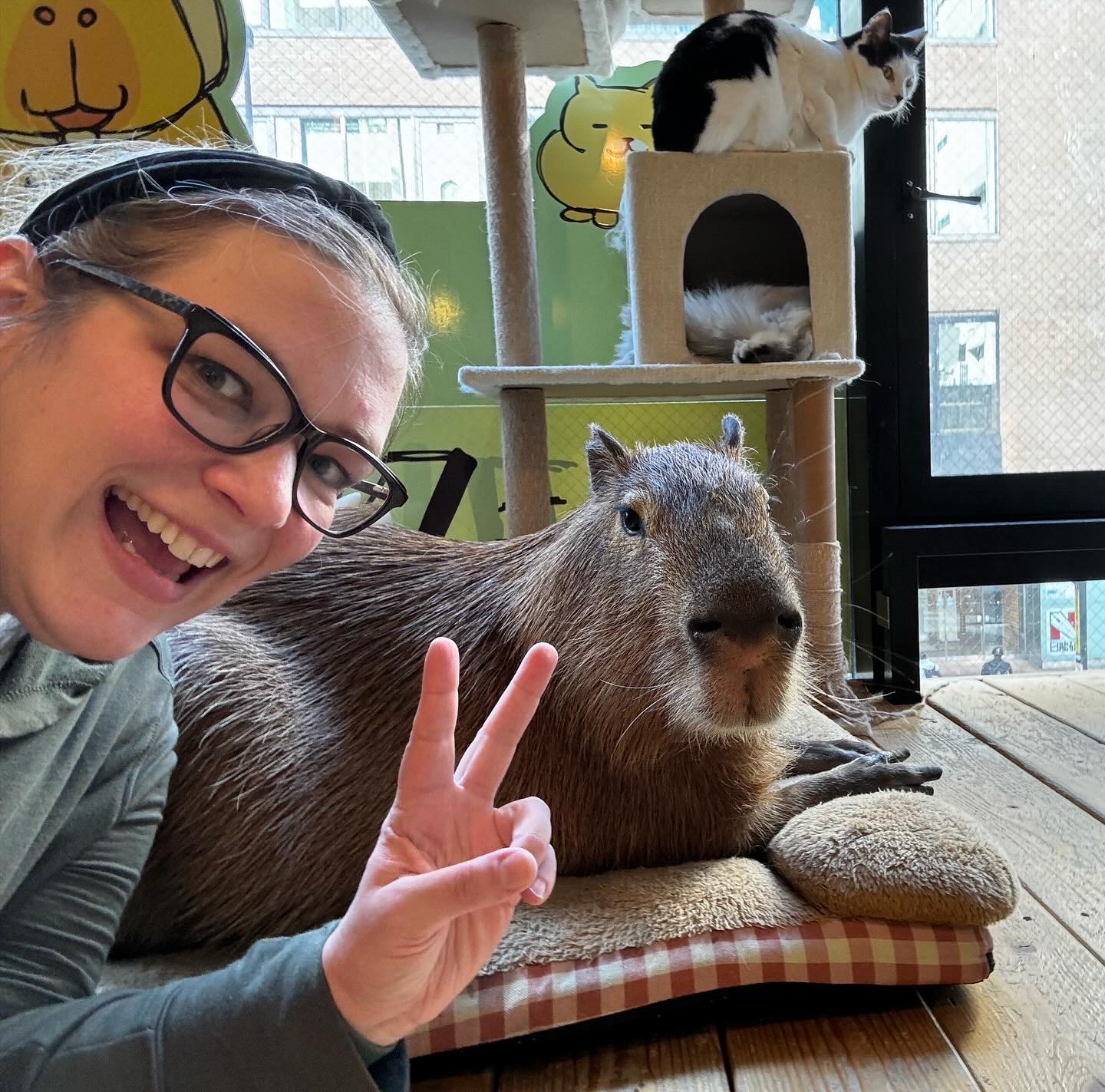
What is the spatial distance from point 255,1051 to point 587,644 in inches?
21.0

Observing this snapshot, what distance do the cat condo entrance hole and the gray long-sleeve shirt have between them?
1858 millimetres

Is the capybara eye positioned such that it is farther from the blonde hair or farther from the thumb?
the thumb

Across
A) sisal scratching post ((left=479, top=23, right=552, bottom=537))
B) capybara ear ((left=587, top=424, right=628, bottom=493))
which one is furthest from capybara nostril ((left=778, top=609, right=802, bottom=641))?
sisal scratching post ((left=479, top=23, right=552, bottom=537))

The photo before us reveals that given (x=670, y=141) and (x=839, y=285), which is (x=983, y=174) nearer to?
(x=839, y=285)

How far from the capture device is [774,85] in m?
1.88

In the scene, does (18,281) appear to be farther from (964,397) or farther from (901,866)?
(964,397)

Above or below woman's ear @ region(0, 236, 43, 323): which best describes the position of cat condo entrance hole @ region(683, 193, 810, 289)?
above

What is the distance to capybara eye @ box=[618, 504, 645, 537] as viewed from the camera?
3.18 feet

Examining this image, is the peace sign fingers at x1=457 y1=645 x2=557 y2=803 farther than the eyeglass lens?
Yes

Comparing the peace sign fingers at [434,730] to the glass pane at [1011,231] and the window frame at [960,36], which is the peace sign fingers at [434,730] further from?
the window frame at [960,36]

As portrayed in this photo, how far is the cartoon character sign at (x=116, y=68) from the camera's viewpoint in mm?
2153

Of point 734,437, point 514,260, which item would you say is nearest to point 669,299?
point 514,260

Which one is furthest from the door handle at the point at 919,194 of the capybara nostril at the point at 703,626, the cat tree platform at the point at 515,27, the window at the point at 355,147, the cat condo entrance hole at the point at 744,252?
the capybara nostril at the point at 703,626

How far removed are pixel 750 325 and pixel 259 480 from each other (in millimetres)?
1620
